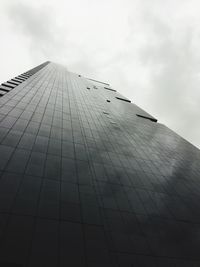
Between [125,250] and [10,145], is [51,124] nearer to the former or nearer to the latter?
[10,145]

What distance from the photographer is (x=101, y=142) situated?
930 inches

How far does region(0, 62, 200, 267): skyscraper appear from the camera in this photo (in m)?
10.2

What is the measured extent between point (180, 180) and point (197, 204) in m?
3.77

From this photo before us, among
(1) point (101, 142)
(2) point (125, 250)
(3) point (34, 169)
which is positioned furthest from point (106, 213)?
(1) point (101, 142)

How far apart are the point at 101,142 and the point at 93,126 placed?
4.55m

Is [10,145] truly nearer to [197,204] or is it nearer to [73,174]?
[73,174]

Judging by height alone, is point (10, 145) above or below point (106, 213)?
above

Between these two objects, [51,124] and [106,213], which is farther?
[51,124]

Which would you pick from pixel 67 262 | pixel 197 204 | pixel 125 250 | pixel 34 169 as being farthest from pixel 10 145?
pixel 197 204

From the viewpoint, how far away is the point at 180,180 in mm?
22281

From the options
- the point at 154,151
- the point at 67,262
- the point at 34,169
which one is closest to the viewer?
the point at 67,262

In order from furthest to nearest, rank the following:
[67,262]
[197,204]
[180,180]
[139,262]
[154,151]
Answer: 1. [154,151]
2. [180,180]
3. [197,204]
4. [139,262]
5. [67,262]

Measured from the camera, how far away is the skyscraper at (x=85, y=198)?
1021cm

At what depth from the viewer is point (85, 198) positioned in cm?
1397
